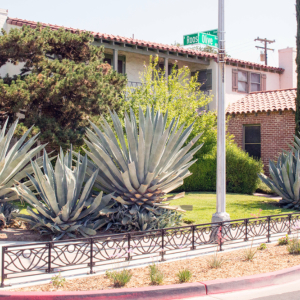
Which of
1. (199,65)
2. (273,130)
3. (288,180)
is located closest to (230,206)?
(288,180)

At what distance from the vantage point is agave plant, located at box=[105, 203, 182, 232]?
8.67m

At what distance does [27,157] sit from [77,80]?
442cm

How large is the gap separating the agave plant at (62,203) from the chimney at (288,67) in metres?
22.0

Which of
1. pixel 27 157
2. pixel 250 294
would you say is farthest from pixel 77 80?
pixel 250 294

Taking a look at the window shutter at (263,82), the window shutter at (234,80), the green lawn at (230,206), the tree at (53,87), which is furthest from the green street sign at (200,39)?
the window shutter at (263,82)

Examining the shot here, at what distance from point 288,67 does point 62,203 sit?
916 inches

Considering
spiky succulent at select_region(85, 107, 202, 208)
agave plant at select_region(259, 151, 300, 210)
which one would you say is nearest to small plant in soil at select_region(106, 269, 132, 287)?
spiky succulent at select_region(85, 107, 202, 208)

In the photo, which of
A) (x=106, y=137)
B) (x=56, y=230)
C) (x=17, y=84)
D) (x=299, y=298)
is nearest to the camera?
(x=299, y=298)

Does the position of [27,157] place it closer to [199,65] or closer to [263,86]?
[199,65]

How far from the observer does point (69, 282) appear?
5.88m

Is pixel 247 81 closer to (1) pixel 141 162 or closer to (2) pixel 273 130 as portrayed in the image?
(2) pixel 273 130

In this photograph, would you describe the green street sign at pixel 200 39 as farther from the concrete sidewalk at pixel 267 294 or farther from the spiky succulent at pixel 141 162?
the concrete sidewalk at pixel 267 294

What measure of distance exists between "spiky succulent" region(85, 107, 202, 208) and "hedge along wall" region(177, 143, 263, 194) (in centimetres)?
869

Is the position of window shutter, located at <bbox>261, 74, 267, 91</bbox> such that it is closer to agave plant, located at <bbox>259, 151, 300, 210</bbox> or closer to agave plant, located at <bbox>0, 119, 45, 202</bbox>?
agave plant, located at <bbox>259, 151, 300, 210</bbox>
